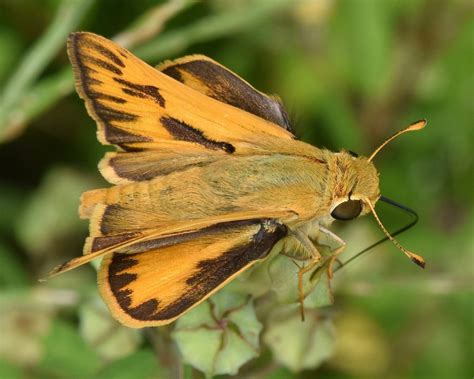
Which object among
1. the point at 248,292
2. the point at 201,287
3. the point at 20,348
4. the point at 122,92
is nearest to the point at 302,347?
the point at 248,292

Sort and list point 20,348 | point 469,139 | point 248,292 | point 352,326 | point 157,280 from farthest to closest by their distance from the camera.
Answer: point 469,139, point 352,326, point 20,348, point 248,292, point 157,280

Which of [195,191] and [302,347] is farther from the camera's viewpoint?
[302,347]

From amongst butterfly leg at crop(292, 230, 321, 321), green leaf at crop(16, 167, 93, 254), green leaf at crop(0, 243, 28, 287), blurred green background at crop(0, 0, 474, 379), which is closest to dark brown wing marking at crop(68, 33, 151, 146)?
butterfly leg at crop(292, 230, 321, 321)

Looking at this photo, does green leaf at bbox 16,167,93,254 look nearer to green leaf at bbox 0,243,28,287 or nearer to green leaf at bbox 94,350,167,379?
green leaf at bbox 0,243,28,287

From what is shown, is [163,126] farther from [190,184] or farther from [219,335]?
[219,335]

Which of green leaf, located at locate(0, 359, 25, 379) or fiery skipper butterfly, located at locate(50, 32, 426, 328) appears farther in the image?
green leaf, located at locate(0, 359, 25, 379)

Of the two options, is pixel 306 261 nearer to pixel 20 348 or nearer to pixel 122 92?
pixel 122 92
